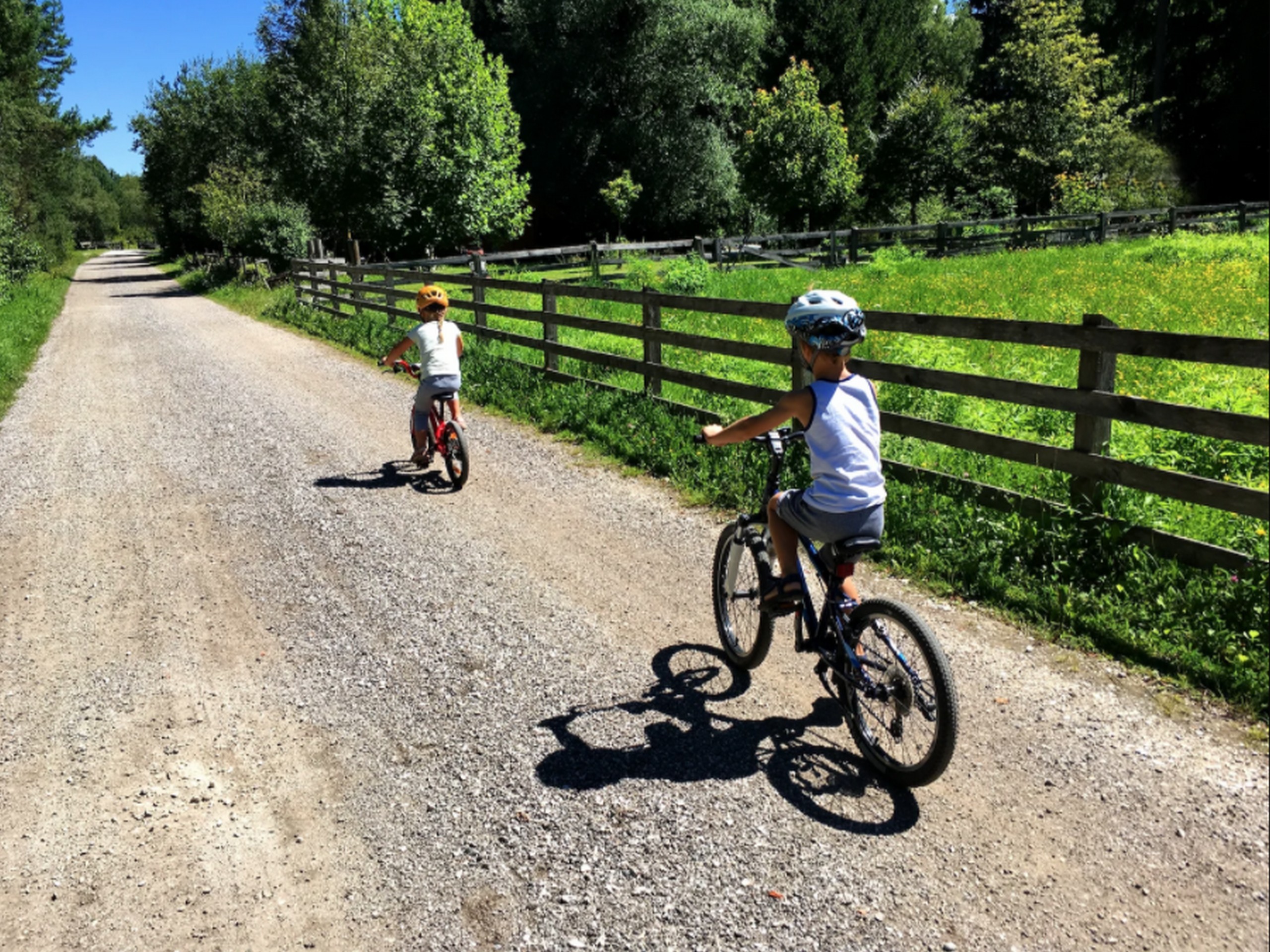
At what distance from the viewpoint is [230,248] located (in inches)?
1783

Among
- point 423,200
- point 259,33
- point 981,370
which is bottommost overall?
point 981,370

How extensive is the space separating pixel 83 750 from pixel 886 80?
46.2m

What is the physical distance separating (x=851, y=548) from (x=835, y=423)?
0.47 m

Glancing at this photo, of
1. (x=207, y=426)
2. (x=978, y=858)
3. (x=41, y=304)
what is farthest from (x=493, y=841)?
(x=41, y=304)

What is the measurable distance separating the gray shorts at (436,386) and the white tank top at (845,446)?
467cm

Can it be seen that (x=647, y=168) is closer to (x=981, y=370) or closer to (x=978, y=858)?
(x=981, y=370)

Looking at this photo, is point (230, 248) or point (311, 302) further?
point (230, 248)

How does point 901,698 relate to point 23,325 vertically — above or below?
below

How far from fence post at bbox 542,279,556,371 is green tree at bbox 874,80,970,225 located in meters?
30.5

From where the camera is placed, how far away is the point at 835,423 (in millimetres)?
3354

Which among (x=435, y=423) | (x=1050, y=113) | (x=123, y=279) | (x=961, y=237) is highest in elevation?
(x=1050, y=113)

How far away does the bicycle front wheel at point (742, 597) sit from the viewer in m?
4.08

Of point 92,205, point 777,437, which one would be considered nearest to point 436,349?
point 777,437

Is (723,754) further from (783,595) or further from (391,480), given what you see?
(391,480)
